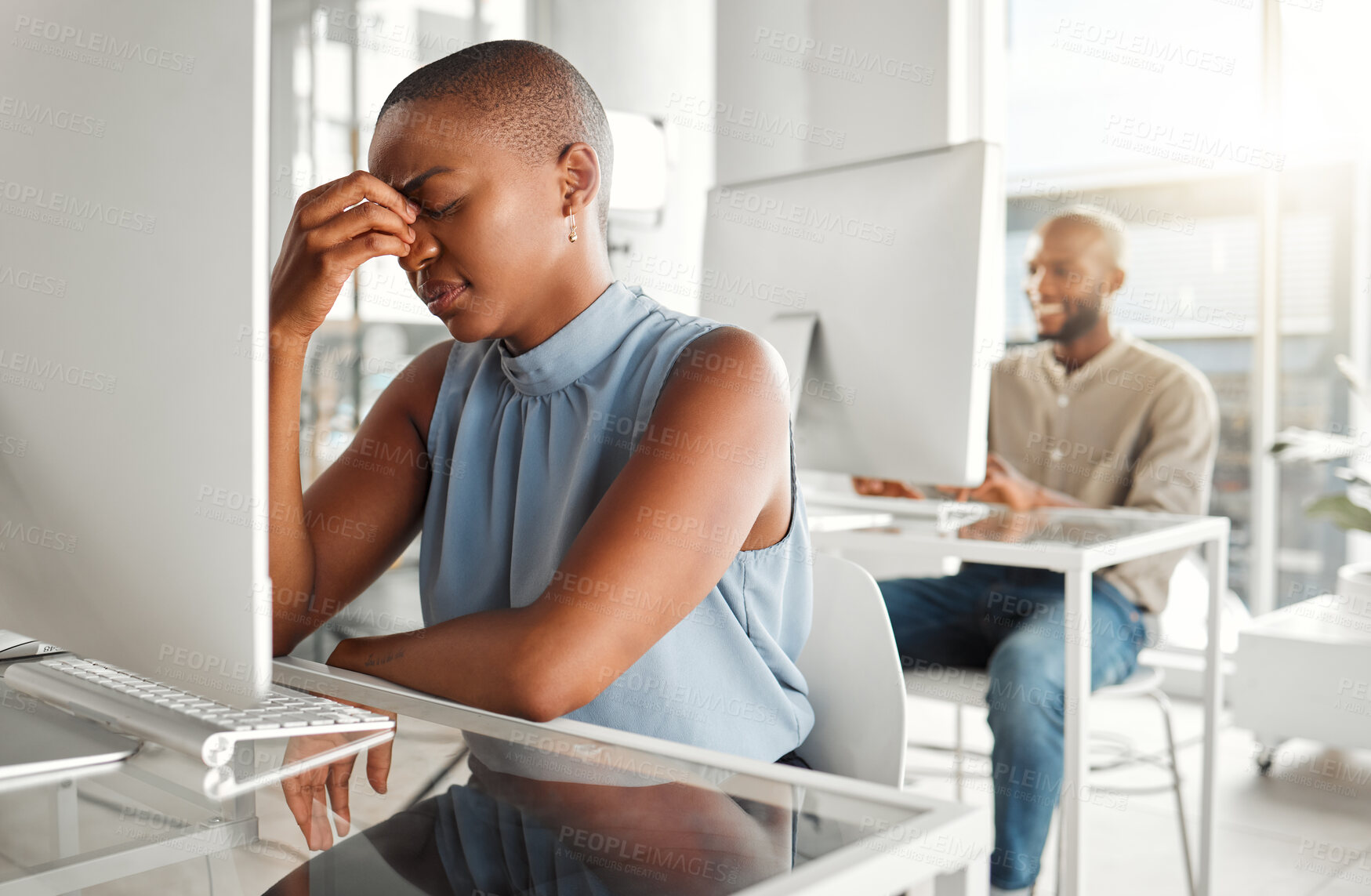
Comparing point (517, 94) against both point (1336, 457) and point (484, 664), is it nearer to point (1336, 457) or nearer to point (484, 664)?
point (484, 664)

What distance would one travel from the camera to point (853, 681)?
3.52 feet

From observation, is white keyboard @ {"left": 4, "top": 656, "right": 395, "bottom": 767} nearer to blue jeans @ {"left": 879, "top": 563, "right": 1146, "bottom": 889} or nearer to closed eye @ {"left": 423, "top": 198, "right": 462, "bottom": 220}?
closed eye @ {"left": 423, "top": 198, "right": 462, "bottom": 220}

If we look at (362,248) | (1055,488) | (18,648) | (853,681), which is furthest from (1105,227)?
(18,648)

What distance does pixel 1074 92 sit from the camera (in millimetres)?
3588

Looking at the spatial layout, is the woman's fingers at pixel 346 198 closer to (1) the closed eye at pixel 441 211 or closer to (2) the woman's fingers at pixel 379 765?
(1) the closed eye at pixel 441 211

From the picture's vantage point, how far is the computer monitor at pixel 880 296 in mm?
1537

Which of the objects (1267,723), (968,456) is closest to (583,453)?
(968,456)

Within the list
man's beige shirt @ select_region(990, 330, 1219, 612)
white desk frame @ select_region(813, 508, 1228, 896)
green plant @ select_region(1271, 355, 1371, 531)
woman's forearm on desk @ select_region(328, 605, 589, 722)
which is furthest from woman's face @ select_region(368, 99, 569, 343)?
green plant @ select_region(1271, 355, 1371, 531)

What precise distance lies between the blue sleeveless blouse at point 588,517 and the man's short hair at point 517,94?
0.16 metres

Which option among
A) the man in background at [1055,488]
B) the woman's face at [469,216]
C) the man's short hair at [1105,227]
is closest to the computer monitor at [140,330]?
the woman's face at [469,216]

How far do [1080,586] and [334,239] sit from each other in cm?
110

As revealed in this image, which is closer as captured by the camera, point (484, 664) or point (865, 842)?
point (865, 842)

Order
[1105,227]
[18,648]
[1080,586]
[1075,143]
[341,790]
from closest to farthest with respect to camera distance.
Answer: [341,790] < [18,648] < [1080,586] < [1105,227] < [1075,143]

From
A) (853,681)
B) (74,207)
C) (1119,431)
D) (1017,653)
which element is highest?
(74,207)
